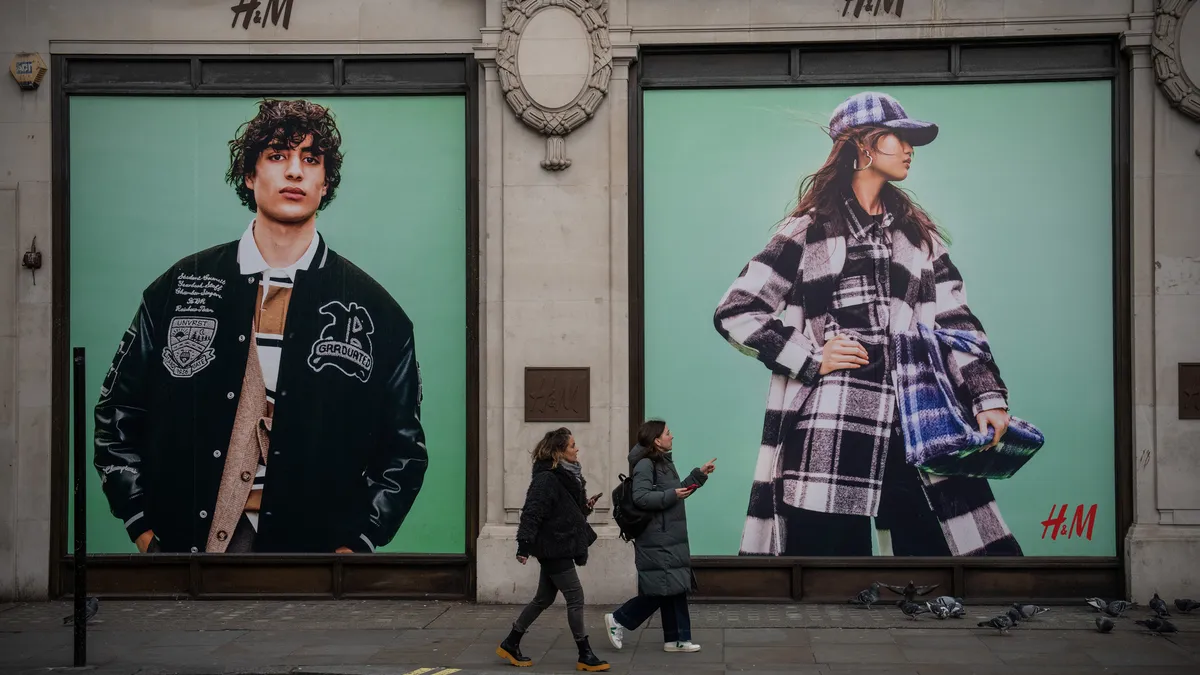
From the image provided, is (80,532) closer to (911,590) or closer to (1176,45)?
(911,590)

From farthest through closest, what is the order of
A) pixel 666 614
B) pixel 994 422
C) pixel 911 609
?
pixel 994 422 < pixel 911 609 < pixel 666 614

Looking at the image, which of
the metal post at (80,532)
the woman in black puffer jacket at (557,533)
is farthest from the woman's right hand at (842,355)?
the metal post at (80,532)

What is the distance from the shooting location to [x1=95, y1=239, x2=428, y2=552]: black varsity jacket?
1289cm

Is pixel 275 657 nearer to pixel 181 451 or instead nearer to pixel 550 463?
pixel 550 463

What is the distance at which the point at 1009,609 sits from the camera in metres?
11.2

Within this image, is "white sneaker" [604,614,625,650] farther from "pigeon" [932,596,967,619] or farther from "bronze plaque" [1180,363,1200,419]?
"bronze plaque" [1180,363,1200,419]

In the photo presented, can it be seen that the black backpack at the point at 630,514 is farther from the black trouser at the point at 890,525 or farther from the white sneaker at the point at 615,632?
the black trouser at the point at 890,525

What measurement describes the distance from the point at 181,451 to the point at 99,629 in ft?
7.11

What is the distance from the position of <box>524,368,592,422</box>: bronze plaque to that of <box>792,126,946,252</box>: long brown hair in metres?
2.87

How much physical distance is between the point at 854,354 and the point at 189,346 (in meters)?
7.05

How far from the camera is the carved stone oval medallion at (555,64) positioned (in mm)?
12523

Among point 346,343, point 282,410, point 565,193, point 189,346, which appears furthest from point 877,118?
point 189,346

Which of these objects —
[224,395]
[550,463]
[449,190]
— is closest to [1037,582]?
[550,463]

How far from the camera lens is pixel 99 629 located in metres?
11.4
